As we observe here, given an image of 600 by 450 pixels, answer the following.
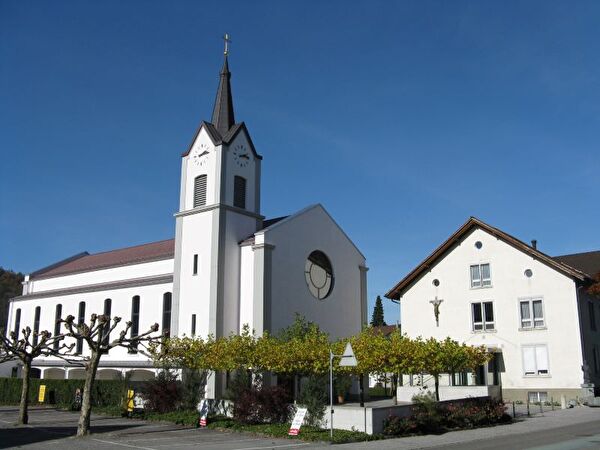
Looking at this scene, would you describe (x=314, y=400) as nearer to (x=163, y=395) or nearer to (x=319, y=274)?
(x=163, y=395)

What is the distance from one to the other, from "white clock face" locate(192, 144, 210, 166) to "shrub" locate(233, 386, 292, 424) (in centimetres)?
1963

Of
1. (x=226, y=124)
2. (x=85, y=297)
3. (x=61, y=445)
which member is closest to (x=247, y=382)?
(x=61, y=445)

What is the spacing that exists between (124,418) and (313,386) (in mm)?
11435

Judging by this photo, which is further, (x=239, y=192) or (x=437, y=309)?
(x=239, y=192)

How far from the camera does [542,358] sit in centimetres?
3672

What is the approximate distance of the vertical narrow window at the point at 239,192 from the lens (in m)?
41.4

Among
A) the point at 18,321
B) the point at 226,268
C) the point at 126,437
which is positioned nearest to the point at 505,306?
the point at 226,268

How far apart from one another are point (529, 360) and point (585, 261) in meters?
19.6

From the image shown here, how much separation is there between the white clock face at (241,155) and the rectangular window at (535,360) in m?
21.4

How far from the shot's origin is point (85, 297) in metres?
50.4

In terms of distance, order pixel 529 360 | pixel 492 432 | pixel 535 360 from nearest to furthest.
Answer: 1. pixel 492 432
2. pixel 535 360
3. pixel 529 360

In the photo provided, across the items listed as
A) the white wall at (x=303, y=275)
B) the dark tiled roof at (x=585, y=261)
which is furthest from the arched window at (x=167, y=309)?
the dark tiled roof at (x=585, y=261)

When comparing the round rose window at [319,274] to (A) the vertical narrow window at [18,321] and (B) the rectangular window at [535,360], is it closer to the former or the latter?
(B) the rectangular window at [535,360]

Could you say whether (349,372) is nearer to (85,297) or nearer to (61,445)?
(61,445)
